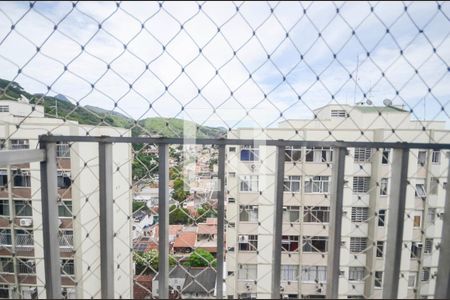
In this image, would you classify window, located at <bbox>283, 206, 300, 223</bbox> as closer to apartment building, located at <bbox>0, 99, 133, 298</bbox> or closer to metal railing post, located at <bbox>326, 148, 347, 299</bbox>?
metal railing post, located at <bbox>326, 148, 347, 299</bbox>

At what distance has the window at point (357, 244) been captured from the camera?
4.09 feet

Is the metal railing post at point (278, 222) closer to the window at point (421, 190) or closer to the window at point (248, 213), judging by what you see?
the window at point (248, 213)

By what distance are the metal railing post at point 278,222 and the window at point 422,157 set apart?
0.68 meters

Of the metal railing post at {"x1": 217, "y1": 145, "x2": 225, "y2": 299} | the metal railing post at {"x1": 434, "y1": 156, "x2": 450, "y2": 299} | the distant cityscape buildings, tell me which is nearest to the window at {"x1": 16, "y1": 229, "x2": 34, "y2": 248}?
the distant cityscape buildings

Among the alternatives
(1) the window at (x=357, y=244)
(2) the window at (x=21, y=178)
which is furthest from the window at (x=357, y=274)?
(2) the window at (x=21, y=178)

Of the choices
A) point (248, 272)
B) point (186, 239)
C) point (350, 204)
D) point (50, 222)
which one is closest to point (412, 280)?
point (350, 204)

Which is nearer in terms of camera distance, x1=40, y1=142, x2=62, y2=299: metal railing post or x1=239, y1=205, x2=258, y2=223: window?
x1=40, y1=142, x2=62, y2=299: metal railing post

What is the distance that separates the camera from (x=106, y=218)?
771 millimetres

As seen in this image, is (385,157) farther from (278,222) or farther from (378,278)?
(278,222)

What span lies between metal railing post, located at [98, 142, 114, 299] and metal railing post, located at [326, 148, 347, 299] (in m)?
0.80

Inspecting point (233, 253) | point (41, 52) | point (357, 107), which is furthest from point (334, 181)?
point (41, 52)

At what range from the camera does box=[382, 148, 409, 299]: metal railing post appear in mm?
783

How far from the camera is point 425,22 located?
0.85 meters

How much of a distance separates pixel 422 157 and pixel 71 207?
1.60 meters
